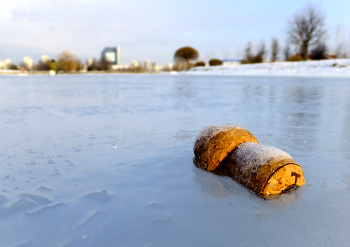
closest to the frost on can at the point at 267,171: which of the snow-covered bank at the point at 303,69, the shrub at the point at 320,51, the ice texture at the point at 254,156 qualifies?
the ice texture at the point at 254,156

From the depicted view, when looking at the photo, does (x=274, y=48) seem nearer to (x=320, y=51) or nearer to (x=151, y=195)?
(x=320, y=51)

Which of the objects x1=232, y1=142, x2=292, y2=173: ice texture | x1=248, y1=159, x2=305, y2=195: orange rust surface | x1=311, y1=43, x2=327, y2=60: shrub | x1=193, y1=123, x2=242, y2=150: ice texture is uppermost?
x1=311, y1=43, x2=327, y2=60: shrub

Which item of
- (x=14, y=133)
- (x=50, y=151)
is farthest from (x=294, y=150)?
(x=14, y=133)

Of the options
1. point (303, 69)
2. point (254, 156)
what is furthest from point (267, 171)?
point (303, 69)

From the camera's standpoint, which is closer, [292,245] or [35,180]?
[292,245]

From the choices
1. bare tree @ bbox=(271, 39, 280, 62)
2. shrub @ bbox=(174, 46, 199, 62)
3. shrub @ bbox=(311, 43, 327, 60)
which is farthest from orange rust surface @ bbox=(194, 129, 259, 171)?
shrub @ bbox=(174, 46, 199, 62)

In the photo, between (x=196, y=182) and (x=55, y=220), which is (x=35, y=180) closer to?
(x=55, y=220)

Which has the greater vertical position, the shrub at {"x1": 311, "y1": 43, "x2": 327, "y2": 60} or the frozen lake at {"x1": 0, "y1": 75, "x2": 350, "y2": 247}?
the shrub at {"x1": 311, "y1": 43, "x2": 327, "y2": 60}

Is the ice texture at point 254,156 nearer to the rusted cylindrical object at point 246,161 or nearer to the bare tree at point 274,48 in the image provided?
the rusted cylindrical object at point 246,161

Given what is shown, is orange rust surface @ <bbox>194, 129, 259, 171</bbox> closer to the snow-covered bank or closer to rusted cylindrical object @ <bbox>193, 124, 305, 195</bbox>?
rusted cylindrical object @ <bbox>193, 124, 305, 195</bbox>

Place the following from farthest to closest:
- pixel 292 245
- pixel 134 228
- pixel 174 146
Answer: pixel 174 146
pixel 134 228
pixel 292 245
